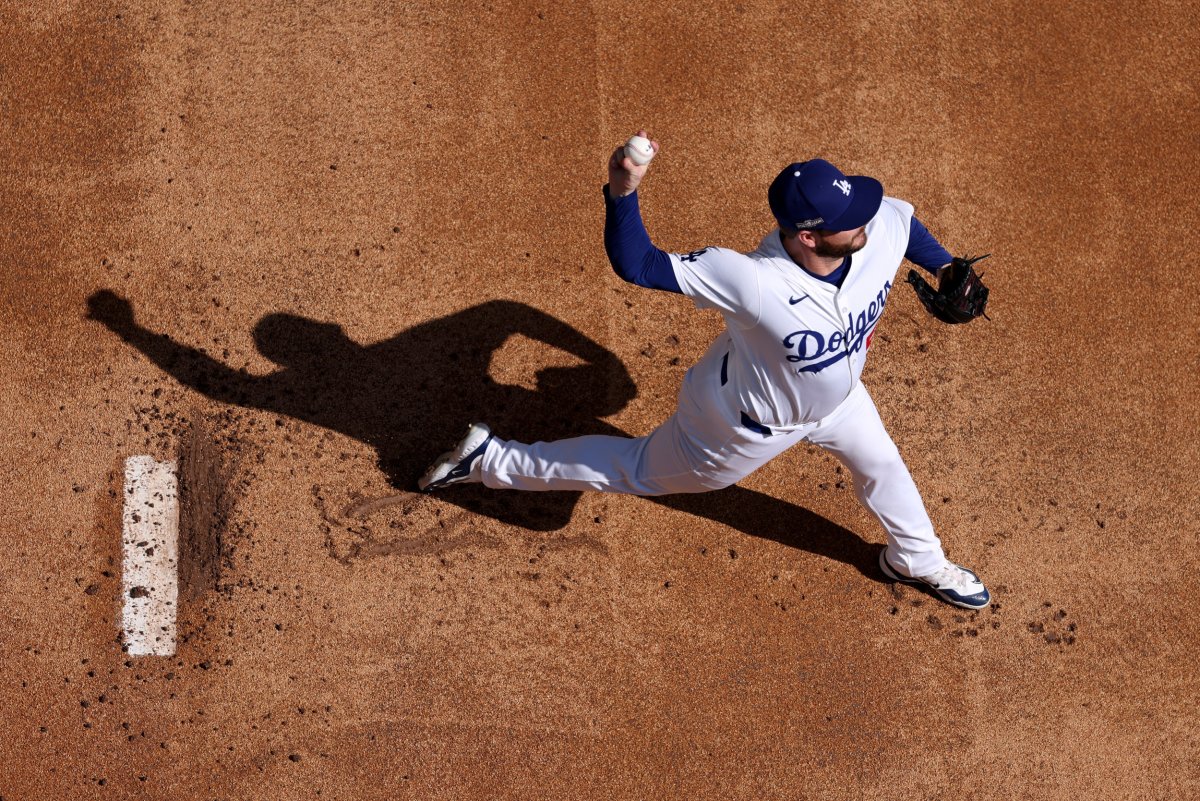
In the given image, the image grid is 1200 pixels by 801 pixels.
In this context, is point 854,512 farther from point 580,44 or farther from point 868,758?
point 580,44

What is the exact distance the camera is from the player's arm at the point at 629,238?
2.71 meters

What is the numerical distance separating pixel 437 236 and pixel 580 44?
115cm

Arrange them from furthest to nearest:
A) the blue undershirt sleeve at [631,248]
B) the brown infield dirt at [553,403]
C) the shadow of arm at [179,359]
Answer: the shadow of arm at [179,359] < the brown infield dirt at [553,403] < the blue undershirt sleeve at [631,248]

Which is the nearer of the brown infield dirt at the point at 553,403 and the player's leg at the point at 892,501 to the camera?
the player's leg at the point at 892,501

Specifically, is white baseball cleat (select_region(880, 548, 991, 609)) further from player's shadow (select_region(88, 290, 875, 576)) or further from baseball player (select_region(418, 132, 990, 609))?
player's shadow (select_region(88, 290, 875, 576))

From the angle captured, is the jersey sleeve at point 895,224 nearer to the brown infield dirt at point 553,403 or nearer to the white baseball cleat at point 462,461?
the brown infield dirt at point 553,403

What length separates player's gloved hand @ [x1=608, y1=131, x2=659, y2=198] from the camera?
2648 millimetres

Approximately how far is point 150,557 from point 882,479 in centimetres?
301

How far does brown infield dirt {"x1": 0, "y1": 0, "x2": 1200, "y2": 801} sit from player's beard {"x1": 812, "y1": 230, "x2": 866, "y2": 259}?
135cm

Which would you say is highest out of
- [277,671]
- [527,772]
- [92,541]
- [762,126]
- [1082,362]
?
[762,126]

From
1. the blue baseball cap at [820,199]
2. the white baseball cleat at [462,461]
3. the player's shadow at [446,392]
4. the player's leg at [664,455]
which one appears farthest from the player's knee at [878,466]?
the white baseball cleat at [462,461]

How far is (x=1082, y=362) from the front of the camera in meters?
4.29

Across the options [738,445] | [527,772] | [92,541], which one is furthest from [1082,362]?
[92,541]

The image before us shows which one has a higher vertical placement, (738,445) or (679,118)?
(679,118)
